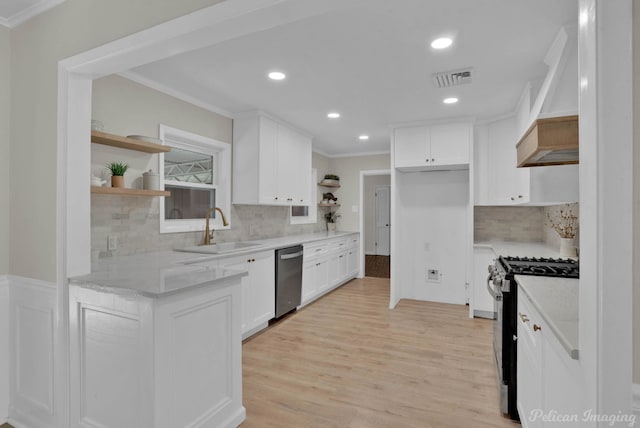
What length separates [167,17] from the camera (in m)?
1.51

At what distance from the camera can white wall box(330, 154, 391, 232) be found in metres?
6.51

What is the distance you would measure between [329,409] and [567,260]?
218 centimetres

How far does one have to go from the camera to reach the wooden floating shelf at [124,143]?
239cm

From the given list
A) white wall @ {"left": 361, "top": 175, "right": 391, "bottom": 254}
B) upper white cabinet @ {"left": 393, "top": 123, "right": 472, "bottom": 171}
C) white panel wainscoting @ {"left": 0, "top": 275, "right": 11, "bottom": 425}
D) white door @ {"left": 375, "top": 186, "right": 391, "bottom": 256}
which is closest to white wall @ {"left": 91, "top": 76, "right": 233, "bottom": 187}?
white panel wainscoting @ {"left": 0, "top": 275, "right": 11, "bottom": 425}

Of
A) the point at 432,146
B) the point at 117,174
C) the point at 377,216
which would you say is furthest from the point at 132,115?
the point at 377,216

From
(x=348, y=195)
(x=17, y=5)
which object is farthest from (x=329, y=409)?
(x=348, y=195)

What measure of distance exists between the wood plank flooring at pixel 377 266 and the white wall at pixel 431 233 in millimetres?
1777

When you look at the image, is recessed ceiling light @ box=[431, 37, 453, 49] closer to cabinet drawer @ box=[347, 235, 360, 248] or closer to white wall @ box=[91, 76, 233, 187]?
white wall @ box=[91, 76, 233, 187]

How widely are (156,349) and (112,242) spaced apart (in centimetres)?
146

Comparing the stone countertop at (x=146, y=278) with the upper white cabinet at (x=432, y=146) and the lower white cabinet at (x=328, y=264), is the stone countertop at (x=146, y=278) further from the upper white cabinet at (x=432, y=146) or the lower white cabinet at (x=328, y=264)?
the upper white cabinet at (x=432, y=146)

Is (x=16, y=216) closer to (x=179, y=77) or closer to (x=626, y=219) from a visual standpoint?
(x=179, y=77)

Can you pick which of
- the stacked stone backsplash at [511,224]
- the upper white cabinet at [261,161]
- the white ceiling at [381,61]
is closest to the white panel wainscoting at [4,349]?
the white ceiling at [381,61]

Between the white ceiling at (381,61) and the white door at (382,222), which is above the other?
the white ceiling at (381,61)

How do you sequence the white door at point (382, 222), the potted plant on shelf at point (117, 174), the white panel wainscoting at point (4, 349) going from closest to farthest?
the white panel wainscoting at point (4, 349) < the potted plant on shelf at point (117, 174) < the white door at point (382, 222)
